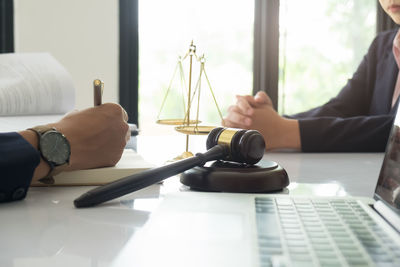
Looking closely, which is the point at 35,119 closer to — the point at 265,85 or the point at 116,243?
the point at 116,243

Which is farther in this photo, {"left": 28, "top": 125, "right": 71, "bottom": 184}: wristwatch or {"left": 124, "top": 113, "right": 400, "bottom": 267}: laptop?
{"left": 28, "top": 125, "right": 71, "bottom": 184}: wristwatch

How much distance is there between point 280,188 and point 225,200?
0.13m

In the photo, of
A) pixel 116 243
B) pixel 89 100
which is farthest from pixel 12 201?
pixel 89 100

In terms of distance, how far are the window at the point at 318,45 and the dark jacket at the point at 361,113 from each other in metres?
1.18

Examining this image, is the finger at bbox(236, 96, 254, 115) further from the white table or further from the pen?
the pen

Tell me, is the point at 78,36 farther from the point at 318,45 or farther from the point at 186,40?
the point at 318,45

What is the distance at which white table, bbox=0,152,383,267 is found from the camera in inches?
18.6

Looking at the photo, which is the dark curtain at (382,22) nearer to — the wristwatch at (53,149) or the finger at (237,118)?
the finger at (237,118)

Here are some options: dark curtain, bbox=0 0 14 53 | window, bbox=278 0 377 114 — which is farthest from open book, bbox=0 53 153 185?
window, bbox=278 0 377 114

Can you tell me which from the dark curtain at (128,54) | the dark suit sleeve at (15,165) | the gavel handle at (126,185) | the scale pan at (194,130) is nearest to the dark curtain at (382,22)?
the dark curtain at (128,54)

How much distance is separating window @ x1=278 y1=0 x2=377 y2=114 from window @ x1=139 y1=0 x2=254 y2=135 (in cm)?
23

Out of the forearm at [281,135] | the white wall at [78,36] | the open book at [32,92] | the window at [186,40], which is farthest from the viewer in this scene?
the window at [186,40]

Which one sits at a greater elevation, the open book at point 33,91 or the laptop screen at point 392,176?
the open book at point 33,91

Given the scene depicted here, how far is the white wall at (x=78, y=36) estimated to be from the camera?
2947mm
